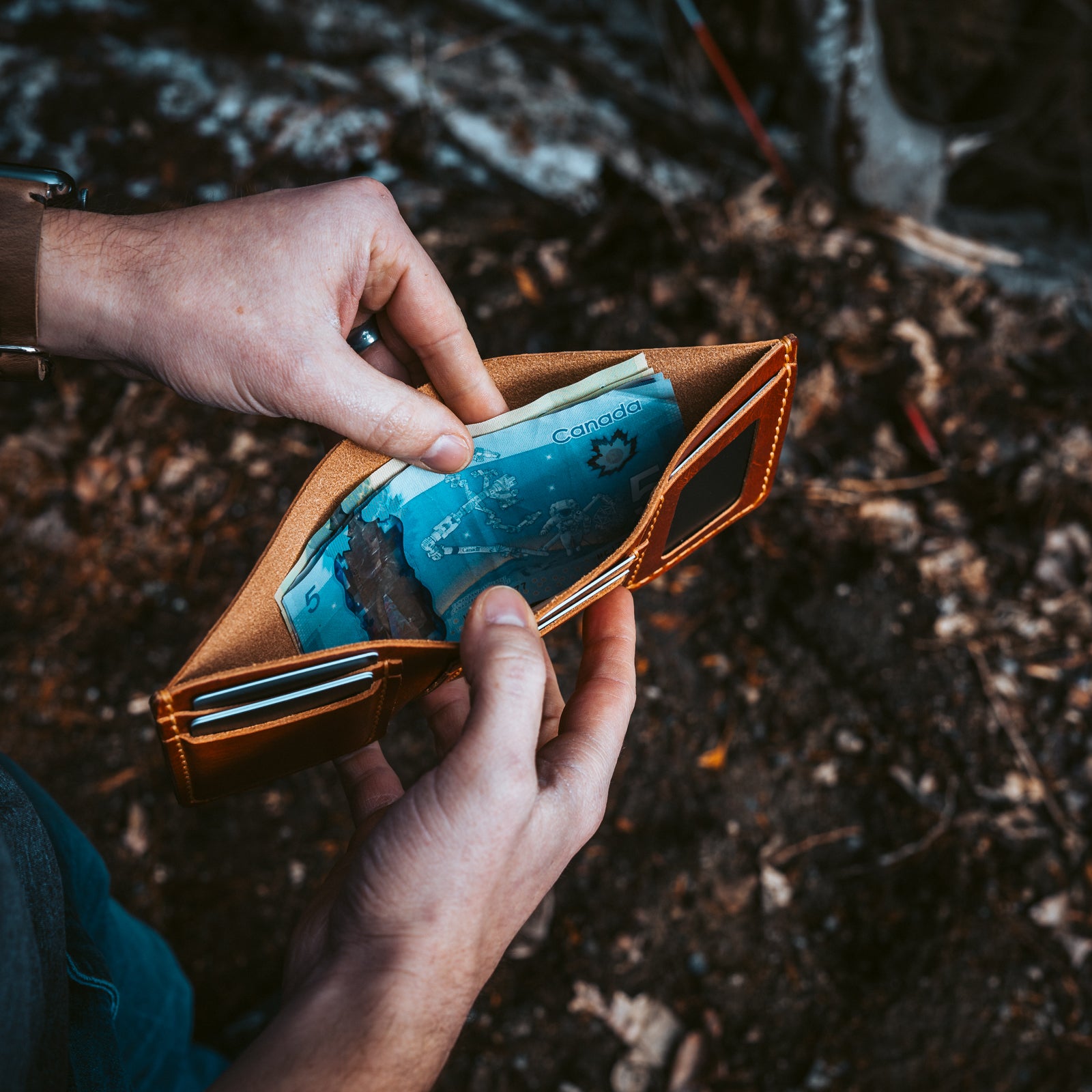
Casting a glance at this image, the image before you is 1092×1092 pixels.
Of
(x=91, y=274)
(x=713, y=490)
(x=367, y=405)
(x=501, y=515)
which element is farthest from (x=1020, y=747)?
(x=91, y=274)

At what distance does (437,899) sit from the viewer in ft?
3.16

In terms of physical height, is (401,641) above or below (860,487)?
above

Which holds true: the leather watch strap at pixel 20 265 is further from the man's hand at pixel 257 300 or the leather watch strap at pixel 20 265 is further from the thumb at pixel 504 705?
the thumb at pixel 504 705

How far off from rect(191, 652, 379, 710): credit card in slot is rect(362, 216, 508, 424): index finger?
59 centimetres

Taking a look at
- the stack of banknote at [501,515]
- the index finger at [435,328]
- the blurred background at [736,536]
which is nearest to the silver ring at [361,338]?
the index finger at [435,328]

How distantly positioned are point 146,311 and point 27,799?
82 cm

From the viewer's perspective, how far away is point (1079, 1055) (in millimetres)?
1680

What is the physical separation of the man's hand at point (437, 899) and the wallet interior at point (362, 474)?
25 cm

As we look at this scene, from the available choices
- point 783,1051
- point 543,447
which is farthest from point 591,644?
point 783,1051

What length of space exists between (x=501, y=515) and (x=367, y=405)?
367mm

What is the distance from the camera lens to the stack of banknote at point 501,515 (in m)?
1.34

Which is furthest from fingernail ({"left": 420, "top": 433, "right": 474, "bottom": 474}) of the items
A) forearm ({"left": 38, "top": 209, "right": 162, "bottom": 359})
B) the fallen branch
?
the fallen branch

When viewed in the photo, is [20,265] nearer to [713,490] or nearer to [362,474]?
[362,474]

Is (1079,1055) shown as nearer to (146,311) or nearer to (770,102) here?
(146,311)
